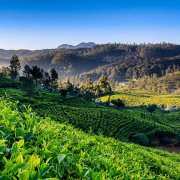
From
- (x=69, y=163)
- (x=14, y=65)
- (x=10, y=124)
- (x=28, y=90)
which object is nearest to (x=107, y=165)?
(x=69, y=163)

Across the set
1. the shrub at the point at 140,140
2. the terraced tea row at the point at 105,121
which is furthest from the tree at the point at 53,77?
the shrub at the point at 140,140

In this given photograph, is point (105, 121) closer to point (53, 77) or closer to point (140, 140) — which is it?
point (140, 140)

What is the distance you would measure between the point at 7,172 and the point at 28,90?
113 m

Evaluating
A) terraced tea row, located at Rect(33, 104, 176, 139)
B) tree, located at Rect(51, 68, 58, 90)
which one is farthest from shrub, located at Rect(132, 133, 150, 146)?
tree, located at Rect(51, 68, 58, 90)

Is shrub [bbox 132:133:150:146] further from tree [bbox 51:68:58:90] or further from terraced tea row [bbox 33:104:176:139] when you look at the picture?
tree [bbox 51:68:58:90]

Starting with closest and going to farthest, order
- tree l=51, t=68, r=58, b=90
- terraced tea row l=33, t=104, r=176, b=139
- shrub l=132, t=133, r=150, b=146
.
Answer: shrub l=132, t=133, r=150, b=146 < terraced tea row l=33, t=104, r=176, b=139 < tree l=51, t=68, r=58, b=90

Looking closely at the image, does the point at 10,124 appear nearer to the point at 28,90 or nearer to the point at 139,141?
the point at 139,141

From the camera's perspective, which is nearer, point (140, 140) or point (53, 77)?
point (140, 140)

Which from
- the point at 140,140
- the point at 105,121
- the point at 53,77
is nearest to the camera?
the point at 140,140

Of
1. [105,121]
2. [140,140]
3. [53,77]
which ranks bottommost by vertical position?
[140,140]

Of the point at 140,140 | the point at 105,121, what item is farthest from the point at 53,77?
the point at 140,140

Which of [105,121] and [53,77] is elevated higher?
[53,77]

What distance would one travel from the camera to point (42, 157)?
11.8ft

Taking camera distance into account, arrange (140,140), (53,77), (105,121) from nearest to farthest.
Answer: (140,140) < (105,121) < (53,77)
